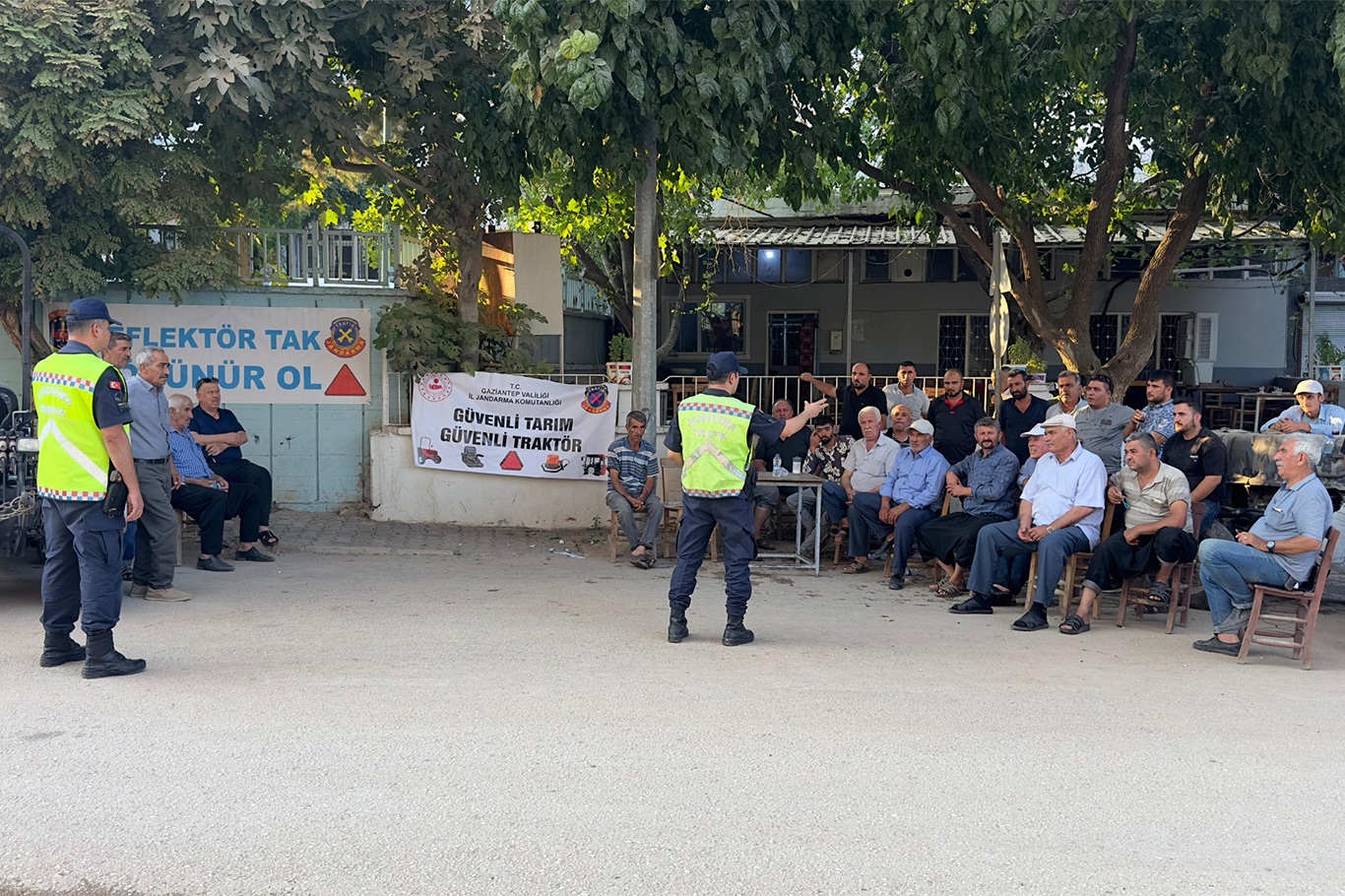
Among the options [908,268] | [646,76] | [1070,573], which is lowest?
[1070,573]

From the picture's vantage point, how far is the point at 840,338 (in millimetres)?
21312

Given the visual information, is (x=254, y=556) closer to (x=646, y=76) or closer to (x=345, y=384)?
(x=345, y=384)

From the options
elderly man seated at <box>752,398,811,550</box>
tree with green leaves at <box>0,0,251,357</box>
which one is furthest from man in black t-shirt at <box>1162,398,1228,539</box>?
tree with green leaves at <box>0,0,251,357</box>

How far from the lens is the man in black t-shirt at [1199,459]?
8388 mm

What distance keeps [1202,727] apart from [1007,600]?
9.86 feet

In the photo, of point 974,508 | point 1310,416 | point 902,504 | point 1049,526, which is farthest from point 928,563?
point 1310,416

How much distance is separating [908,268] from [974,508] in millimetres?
12476

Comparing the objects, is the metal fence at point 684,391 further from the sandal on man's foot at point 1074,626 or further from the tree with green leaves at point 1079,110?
the sandal on man's foot at point 1074,626

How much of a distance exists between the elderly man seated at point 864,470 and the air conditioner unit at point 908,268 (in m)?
11.0

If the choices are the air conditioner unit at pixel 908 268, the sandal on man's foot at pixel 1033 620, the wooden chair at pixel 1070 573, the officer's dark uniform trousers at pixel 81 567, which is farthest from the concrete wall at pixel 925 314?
the officer's dark uniform trousers at pixel 81 567

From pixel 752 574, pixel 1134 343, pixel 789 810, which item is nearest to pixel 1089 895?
pixel 789 810

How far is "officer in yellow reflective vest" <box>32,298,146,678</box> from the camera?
607 centimetres

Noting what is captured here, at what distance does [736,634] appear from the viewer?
7.11 meters

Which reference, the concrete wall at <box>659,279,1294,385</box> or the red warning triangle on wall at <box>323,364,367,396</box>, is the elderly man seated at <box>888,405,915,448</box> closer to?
the red warning triangle on wall at <box>323,364,367,396</box>
